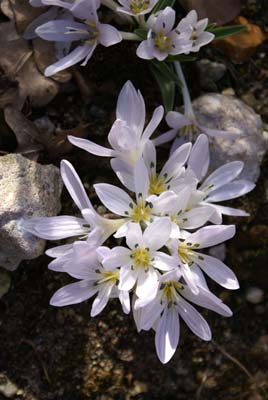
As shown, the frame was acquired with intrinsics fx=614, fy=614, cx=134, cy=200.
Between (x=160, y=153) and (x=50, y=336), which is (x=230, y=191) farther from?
(x=50, y=336)

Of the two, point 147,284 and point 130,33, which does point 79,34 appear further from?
point 147,284

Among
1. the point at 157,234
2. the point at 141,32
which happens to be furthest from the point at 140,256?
the point at 141,32

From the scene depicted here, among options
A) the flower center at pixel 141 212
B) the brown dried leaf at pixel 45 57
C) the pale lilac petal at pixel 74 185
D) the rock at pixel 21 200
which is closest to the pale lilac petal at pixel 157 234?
the flower center at pixel 141 212

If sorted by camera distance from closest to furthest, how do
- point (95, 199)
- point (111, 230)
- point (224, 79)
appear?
point (111, 230) < point (95, 199) < point (224, 79)

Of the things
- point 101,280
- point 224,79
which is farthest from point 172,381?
point 224,79

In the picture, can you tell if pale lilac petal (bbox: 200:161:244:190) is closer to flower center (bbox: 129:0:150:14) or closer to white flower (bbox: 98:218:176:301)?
white flower (bbox: 98:218:176:301)
